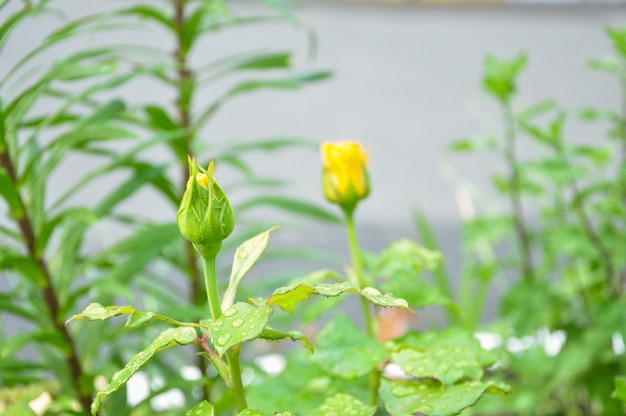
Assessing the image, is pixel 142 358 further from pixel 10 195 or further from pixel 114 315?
pixel 10 195

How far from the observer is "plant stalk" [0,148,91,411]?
1.88ft

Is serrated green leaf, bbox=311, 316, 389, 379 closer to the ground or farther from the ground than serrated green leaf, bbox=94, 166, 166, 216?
closer to the ground

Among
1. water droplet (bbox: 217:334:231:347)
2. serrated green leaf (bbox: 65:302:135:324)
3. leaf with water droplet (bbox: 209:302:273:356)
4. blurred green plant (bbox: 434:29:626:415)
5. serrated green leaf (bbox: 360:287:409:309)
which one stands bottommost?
blurred green plant (bbox: 434:29:626:415)

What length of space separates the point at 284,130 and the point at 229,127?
176mm

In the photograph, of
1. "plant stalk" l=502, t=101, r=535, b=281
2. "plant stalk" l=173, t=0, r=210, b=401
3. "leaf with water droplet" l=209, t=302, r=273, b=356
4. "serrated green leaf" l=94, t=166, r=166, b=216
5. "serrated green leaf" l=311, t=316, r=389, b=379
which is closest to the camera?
"leaf with water droplet" l=209, t=302, r=273, b=356

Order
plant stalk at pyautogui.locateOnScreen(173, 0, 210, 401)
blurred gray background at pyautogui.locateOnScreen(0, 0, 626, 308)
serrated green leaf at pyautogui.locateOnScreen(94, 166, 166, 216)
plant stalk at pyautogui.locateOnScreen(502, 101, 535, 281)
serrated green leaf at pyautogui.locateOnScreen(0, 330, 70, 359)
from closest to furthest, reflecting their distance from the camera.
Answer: serrated green leaf at pyautogui.locateOnScreen(0, 330, 70, 359), serrated green leaf at pyautogui.locateOnScreen(94, 166, 166, 216), plant stalk at pyautogui.locateOnScreen(173, 0, 210, 401), plant stalk at pyautogui.locateOnScreen(502, 101, 535, 281), blurred gray background at pyautogui.locateOnScreen(0, 0, 626, 308)

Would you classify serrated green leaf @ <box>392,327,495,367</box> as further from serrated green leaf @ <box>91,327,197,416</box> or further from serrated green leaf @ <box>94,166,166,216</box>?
serrated green leaf @ <box>94,166,166,216</box>

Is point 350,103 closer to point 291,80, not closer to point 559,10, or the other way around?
point 559,10

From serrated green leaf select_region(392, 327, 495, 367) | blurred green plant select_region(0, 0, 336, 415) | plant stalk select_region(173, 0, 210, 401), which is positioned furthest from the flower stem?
plant stalk select_region(173, 0, 210, 401)

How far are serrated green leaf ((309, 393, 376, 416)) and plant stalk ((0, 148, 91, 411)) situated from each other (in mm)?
307

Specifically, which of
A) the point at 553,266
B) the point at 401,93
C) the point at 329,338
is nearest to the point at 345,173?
the point at 329,338

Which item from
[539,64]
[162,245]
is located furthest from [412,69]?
[162,245]

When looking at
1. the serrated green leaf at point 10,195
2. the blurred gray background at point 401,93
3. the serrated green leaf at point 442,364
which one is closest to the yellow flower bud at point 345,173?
the serrated green leaf at point 442,364

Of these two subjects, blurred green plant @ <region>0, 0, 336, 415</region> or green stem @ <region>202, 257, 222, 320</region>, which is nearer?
green stem @ <region>202, 257, 222, 320</region>
